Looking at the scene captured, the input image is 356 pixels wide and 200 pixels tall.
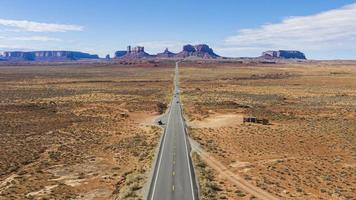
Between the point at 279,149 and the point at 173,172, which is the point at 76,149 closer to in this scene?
the point at 173,172

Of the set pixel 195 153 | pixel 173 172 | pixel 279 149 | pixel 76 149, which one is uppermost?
pixel 173 172

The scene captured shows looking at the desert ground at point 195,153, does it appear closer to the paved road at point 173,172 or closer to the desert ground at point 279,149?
the desert ground at point 279,149

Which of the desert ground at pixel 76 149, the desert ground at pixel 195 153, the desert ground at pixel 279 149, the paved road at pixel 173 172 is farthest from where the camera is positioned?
the desert ground at pixel 76 149

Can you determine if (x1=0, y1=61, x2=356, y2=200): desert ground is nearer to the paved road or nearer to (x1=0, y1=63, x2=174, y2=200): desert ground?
(x1=0, y1=63, x2=174, y2=200): desert ground

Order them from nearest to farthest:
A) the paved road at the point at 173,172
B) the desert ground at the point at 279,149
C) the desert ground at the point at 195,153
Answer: the paved road at the point at 173,172 < the desert ground at the point at 279,149 < the desert ground at the point at 195,153

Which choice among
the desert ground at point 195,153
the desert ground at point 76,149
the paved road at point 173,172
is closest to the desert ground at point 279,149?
the desert ground at point 195,153

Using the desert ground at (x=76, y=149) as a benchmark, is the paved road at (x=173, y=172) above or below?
above

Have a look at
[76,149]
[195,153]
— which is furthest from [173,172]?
[76,149]

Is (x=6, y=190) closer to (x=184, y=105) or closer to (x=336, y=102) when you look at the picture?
(x=184, y=105)
